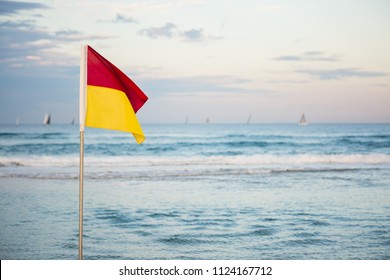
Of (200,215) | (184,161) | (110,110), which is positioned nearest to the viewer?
(110,110)

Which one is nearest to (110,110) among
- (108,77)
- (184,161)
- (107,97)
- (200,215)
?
(107,97)

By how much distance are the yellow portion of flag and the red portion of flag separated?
0.15 feet

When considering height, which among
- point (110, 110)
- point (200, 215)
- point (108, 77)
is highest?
point (108, 77)

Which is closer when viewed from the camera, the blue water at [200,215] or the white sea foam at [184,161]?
the blue water at [200,215]

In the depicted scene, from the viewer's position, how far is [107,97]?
4207mm

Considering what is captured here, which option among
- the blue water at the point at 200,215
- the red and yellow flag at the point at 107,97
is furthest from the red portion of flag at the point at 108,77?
the blue water at the point at 200,215

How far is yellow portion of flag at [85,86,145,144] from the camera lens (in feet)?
13.6

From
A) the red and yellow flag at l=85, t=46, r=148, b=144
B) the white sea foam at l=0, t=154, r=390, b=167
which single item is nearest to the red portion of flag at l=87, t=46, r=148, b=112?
the red and yellow flag at l=85, t=46, r=148, b=144

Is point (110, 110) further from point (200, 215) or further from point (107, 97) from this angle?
point (200, 215)

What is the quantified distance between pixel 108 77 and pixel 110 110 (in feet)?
0.90

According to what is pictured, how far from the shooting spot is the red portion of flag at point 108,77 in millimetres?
4152

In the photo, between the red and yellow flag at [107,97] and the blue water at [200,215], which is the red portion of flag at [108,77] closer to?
the red and yellow flag at [107,97]

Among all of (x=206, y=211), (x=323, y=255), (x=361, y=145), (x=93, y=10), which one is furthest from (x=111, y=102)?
(x=361, y=145)
